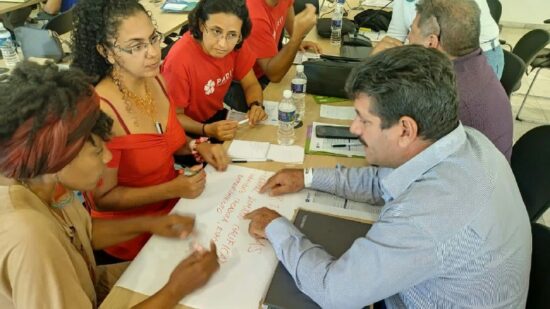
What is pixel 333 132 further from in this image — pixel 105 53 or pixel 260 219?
pixel 105 53

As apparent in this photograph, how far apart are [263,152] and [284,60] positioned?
34.2 inches

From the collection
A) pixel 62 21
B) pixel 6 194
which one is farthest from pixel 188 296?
pixel 62 21

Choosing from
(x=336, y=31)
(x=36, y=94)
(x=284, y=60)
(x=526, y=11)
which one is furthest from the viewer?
(x=526, y=11)

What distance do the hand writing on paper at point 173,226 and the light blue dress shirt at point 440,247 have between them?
1.00 ft

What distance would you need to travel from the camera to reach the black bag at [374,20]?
3031mm

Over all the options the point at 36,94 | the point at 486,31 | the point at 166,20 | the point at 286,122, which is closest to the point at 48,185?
the point at 36,94

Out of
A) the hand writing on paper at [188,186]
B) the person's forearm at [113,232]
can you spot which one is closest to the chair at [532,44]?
the hand writing on paper at [188,186]

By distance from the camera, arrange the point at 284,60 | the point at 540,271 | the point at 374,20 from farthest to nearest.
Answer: the point at 374,20
the point at 284,60
the point at 540,271

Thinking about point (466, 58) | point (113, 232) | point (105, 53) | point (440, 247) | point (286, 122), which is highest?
point (105, 53)

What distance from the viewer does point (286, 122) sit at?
1.64 m

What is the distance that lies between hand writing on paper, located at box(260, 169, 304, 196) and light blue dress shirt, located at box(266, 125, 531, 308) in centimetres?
33

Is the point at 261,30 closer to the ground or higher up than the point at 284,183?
higher up

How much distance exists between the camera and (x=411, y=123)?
37.8 inches

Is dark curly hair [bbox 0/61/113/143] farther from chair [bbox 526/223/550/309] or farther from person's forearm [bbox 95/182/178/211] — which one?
chair [bbox 526/223/550/309]
